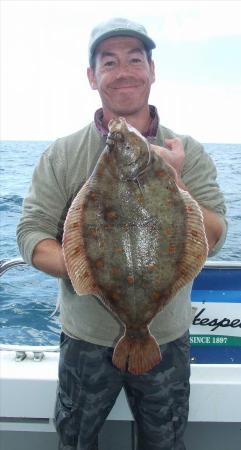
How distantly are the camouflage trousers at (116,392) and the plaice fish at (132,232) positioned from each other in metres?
0.63

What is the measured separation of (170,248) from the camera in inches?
79.9

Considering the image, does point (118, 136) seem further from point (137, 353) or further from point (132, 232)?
point (137, 353)

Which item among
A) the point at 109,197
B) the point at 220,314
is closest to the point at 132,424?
the point at 220,314

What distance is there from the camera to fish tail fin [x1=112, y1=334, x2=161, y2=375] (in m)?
2.13

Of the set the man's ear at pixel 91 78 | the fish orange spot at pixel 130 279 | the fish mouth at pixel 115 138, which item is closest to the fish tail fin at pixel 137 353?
the fish orange spot at pixel 130 279

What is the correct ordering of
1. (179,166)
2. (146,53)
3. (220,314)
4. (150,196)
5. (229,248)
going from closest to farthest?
(150,196)
(179,166)
(146,53)
(220,314)
(229,248)

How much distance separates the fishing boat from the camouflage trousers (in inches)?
17.0

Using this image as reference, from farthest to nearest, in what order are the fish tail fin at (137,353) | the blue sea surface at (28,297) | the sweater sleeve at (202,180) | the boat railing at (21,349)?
1. the blue sea surface at (28,297)
2. the boat railing at (21,349)
3. the sweater sleeve at (202,180)
4. the fish tail fin at (137,353)

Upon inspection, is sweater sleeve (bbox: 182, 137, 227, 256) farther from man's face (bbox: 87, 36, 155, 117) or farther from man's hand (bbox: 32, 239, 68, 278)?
man's hand (bbox: 32, 239, 68, 278)

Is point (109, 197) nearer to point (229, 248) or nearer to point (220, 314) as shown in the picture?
point (220, 314)

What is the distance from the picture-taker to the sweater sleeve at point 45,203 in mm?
2520

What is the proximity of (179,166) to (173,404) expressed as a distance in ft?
4.08

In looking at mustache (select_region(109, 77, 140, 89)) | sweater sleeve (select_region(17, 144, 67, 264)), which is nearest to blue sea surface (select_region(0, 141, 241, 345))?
sweater sleeve (select_region(17, 144, 67, 264))

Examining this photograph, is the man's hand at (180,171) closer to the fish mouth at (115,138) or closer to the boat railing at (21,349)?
the fish mouth at (115,138)
